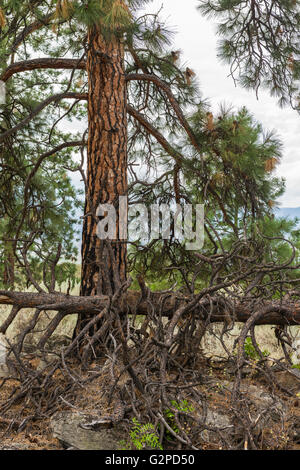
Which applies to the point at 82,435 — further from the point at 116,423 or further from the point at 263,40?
the point at 263,40

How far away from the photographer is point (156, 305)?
3.66 meters

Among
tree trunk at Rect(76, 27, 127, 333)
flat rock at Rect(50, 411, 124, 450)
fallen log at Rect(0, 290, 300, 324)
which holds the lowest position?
flat rock at Rect(50, 411, 124, 450)

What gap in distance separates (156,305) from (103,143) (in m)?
1.67

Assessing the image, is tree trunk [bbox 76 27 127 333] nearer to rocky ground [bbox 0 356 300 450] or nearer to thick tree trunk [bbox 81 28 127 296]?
thick tree trunk [bbox 81 28 127 296]

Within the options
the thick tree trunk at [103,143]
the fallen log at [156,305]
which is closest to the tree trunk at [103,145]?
the thick tree trunk at [103,143]

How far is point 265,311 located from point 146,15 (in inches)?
106

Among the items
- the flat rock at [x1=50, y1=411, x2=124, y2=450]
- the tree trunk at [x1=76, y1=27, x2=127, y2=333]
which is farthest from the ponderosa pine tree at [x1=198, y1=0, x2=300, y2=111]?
the flat rock at [x1=50, y1=411, x2=124, y2=450]

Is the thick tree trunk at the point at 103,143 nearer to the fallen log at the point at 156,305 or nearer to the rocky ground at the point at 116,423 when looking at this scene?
the fallen log at the point at 156,305

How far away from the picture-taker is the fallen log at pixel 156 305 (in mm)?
3492

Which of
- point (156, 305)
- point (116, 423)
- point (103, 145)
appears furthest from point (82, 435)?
point (103, 145)

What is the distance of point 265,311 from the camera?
11.4 feet

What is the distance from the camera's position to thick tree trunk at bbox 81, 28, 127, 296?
4.39 meters

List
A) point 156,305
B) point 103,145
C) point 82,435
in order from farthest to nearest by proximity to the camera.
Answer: point 103,145
point 156,305
point 82,435

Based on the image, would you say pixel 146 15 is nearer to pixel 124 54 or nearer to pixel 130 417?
pixel 124 54
